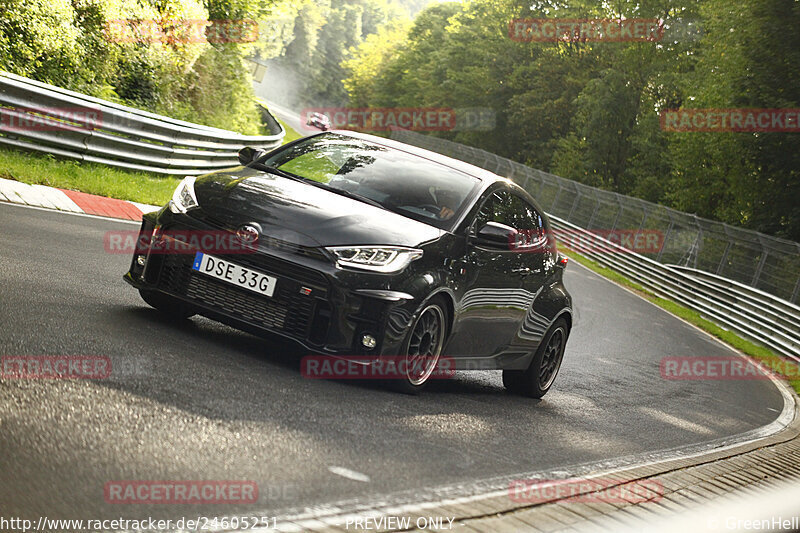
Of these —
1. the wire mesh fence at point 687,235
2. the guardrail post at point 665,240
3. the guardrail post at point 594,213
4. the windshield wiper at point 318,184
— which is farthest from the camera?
the guardrail post at point 594,213

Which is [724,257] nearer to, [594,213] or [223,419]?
[594,213]

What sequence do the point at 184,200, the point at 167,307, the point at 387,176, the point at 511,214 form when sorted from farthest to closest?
1. the point at 511,214
2. the point at 387,176
3. the point at 167,307
4. the point at 184,200

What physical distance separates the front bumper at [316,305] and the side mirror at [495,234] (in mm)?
1069

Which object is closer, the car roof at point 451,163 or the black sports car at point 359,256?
the black sports car at point 359,256

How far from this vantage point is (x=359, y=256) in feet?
21.1

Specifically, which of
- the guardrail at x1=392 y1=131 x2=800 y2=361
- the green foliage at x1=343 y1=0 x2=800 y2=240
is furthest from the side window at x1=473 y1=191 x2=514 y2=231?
the green foliage at x1=343 y1=0 x2=800 y2=240

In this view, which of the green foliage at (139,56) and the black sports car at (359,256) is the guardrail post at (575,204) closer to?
the green foliage at (139,56)

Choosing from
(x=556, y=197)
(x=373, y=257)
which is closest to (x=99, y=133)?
(x=373, y=257)

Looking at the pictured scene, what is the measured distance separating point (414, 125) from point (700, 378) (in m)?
78.8

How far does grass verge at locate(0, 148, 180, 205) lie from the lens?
13500mm

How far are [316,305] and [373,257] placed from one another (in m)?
0.48

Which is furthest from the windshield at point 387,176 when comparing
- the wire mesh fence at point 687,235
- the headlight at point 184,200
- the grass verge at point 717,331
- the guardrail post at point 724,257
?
the guardrail post at point 724,257

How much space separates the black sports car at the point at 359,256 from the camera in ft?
20.9

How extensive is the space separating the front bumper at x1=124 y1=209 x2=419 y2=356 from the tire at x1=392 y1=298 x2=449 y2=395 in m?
0.18
